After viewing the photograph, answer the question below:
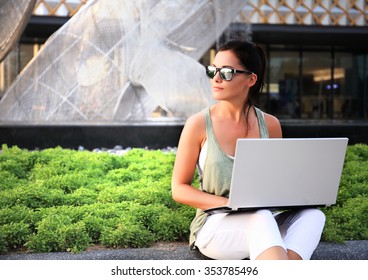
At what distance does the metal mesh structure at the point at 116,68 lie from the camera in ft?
34.6

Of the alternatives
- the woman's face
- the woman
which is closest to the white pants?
the woman

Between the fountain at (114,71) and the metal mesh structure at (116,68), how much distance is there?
0.6 inches

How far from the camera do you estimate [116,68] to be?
10930mm

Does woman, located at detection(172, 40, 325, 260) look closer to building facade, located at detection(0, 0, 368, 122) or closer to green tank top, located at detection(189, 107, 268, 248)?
green tank top, located at detection(189, 107, 268, 248)

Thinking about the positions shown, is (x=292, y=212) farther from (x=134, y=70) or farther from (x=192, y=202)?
(x=134, y=70)

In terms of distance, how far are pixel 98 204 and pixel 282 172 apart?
Result: 74.0 inches

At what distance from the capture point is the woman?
2877mm

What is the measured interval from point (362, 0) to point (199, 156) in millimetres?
17689

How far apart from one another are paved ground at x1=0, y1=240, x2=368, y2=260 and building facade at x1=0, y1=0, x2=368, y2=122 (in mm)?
14126

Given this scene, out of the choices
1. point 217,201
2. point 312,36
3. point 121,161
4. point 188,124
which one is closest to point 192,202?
point 217,201

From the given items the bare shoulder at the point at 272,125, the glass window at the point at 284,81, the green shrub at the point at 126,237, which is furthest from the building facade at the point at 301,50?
the bare shoulder at the point at 272,125

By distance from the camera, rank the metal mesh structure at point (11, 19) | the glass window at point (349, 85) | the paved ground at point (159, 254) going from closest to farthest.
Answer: the paved ground at point (159, 254), the metal mesh structure at point (11, 19), the glass window at point (349, 85)

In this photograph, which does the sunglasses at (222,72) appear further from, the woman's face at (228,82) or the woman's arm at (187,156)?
the woman's arm at (187,156)

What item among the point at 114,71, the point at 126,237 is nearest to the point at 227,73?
the point at 126,237
